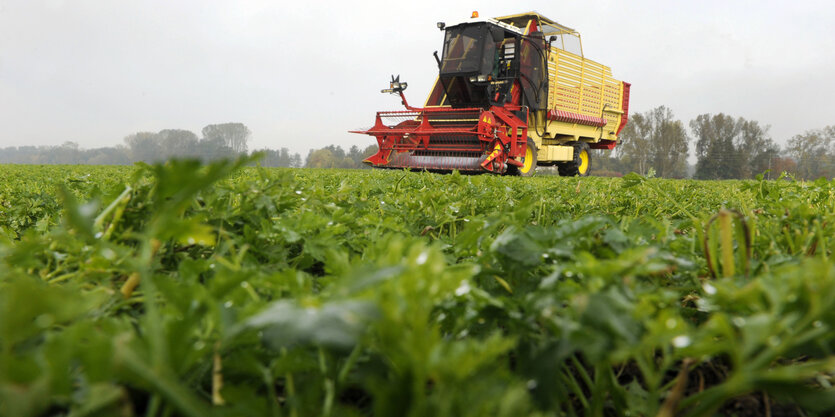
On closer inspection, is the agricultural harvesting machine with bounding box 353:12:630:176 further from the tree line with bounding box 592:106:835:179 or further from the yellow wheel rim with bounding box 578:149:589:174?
the tree line with bounding box 592:106:835:179

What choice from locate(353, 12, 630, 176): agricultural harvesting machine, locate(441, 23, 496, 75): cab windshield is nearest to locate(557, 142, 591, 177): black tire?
locate(353, 12, 630, 176): agricultural harvesting machine

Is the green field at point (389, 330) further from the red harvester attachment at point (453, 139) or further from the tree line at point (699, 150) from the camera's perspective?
the tree line at point (699, 150)

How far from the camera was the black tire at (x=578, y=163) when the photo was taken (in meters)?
16.4

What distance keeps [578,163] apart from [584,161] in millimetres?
1282

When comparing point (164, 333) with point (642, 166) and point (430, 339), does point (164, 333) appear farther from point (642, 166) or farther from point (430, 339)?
point (642, 166)

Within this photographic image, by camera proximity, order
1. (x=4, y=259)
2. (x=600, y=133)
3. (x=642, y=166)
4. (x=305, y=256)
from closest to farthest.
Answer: (x=4, y=259), (x=305, y=256), (x=600, y=133), (x=642, y=166)

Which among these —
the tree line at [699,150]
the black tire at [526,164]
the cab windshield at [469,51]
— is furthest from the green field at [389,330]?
the tree line at [699,150]

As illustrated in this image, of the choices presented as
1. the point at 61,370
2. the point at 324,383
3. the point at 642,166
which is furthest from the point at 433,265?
the point at 642,166

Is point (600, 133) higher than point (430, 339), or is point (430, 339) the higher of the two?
point (600, 133)

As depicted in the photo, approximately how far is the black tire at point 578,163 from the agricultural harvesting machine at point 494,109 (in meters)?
0.66

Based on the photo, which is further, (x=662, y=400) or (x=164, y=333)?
(x=662, y=400)

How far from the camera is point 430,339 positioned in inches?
17.3

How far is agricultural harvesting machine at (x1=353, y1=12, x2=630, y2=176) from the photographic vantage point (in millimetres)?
11891

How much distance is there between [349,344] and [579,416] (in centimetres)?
53
